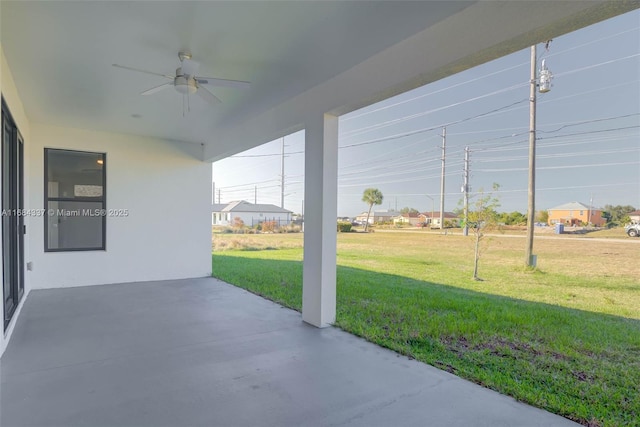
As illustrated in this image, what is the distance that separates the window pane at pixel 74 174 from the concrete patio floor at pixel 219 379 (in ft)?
7.94

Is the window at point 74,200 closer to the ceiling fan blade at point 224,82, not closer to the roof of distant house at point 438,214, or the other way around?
the ceiling fan blade at point 224,82

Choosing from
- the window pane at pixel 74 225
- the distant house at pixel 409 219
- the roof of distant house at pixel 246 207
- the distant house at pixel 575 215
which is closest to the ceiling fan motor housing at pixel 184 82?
the window pane at pixel 74 225

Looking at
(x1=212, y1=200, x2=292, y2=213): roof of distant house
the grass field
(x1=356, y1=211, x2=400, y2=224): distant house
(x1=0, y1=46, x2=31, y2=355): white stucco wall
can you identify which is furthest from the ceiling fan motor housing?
(x1=212, y1=200, x2=292, y2=213): roof of distant house

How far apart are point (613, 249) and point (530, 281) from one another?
1460 millimetres

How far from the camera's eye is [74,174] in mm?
5676

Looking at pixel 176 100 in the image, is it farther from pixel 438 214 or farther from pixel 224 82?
pixel 438 214

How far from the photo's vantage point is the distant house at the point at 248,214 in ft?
54.2

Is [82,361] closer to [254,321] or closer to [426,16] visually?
[254,321]

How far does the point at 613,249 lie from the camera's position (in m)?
6.00

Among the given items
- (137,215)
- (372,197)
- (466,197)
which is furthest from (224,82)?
(372,197)

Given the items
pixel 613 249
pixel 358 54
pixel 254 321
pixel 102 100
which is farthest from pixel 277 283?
pixel 613 249

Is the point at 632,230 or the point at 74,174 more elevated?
the point at 74,174

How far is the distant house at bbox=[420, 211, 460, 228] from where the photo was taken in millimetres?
7596

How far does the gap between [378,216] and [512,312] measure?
7.66 meters
